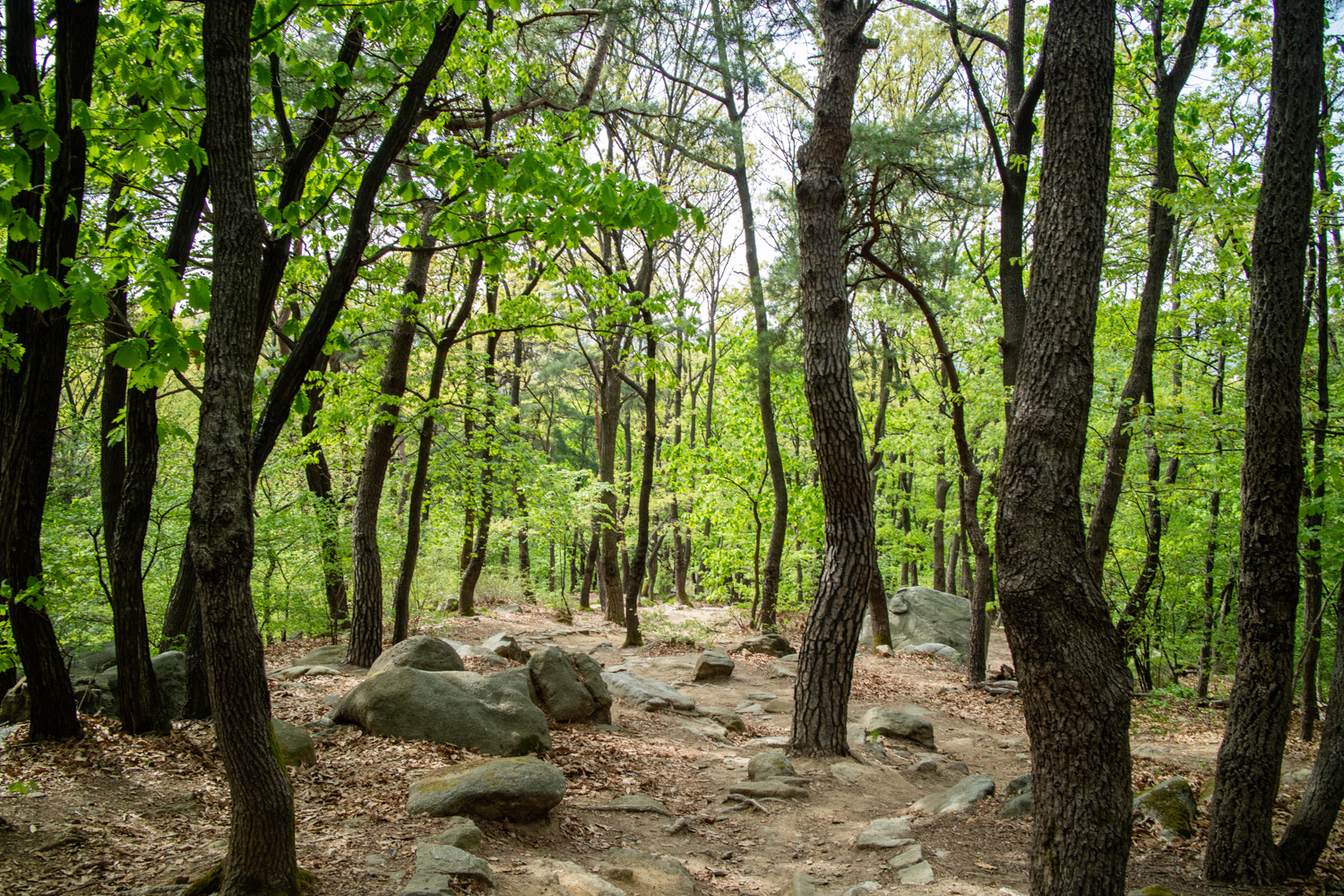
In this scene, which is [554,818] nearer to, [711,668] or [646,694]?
[646,694]

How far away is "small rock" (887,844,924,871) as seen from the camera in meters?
4.17

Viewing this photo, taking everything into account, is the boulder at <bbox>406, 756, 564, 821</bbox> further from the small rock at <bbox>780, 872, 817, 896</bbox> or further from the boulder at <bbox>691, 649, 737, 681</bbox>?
the boulder at <bbox>691, 649, 737, 681</bbox>

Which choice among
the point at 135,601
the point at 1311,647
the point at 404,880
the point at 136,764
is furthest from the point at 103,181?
the point at 1311,647

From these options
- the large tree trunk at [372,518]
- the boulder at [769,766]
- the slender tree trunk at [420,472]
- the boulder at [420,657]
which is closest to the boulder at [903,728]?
the boulder at [769,766]

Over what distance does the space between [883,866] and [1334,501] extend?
452 centimetres

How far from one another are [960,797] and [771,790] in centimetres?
134

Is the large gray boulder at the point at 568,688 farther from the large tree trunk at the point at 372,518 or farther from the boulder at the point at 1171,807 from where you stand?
the boulder at the point at 1171,807

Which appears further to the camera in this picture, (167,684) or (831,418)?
(831,418)

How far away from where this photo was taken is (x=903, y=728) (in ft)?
23.5

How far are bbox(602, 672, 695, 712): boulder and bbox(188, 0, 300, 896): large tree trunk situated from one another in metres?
5.22

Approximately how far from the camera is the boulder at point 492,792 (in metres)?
4.34

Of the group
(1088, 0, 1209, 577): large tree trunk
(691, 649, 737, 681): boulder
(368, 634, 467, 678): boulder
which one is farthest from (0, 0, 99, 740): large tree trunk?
(1088, 0, 1209, 577): large tree trunk

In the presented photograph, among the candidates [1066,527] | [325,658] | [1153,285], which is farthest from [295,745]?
[1153,285]

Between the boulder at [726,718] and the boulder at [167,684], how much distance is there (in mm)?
4964
